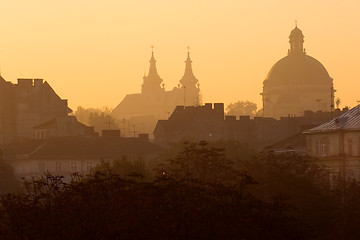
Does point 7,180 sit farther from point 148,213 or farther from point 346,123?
point 148,213

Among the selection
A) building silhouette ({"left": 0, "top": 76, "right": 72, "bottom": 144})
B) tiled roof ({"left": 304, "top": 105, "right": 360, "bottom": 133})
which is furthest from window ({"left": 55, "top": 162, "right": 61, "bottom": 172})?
tiled roof ({"left": 304, "top": 105, "right": 360, "bottom": 133})

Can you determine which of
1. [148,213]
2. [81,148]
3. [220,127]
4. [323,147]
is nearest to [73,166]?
[81,148]

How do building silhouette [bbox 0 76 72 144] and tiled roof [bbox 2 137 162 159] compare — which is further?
building silhouette [bbox 0 76 72 144]

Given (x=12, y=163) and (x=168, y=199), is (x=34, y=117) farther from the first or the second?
(x=168, y=199)

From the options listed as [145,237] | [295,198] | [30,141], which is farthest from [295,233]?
[30,141]

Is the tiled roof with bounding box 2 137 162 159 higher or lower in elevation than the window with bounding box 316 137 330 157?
higher

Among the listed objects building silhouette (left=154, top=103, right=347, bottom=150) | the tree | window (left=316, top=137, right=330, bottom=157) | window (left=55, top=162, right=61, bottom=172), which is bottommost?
the tree

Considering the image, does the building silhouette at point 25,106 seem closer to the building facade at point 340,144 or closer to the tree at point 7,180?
the tree at point 7,180

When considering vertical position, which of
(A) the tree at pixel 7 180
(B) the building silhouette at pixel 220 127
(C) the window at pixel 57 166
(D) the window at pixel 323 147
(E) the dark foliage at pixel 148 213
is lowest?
(E) the dark foliage at pixel 148 213

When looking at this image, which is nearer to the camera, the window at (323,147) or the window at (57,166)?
the window at (323,147)

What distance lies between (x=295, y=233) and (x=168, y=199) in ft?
15.8

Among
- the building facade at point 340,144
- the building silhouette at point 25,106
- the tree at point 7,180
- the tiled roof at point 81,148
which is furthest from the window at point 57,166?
the building facade at point 340,144

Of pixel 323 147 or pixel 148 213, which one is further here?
pixel 323 147

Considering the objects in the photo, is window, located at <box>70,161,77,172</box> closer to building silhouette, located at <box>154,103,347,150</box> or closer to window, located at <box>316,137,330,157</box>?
building silhouette, located at <box>154,103,347,150</box>
